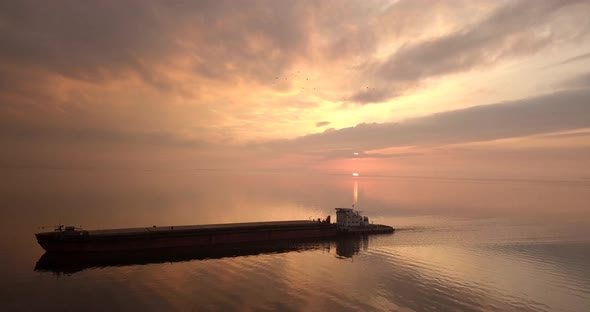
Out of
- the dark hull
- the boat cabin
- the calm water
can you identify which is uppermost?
the boat cabin

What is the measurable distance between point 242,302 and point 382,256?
3215 cm

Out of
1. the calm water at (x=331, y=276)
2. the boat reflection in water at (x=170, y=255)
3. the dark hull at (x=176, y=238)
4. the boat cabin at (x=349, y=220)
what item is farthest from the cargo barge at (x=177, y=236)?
the calm water at (x=331, y=276)

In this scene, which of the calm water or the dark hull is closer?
the calm water

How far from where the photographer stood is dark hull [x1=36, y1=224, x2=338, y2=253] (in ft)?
177

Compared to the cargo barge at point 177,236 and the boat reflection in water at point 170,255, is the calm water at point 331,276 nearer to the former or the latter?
the boat reflection in water at point 170,255

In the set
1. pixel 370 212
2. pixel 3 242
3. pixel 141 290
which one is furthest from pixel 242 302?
pixel 370 212

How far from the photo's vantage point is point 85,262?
50625 millimetres

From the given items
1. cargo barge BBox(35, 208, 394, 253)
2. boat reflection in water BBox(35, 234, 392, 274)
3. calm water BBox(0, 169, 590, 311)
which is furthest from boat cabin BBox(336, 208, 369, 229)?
boat reflection in water BBox(35, 234, 392, 274)

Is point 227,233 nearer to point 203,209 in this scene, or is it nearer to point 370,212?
point 203,209

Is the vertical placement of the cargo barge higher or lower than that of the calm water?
higher

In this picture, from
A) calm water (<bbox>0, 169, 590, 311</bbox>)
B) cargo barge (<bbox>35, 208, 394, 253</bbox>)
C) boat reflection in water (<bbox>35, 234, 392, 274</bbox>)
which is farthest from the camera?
cargo barge (<bbox>35, 208, 394, 253</bbox>)

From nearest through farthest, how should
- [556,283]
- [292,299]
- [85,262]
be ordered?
[292,299] → [556,283] → [85,262]

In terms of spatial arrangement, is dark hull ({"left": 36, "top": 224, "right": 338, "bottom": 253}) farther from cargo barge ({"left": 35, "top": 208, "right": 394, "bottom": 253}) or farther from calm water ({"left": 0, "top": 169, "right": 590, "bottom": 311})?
calm water ({"left": 0, "top": 169, "right": 590, "bottom": 311})

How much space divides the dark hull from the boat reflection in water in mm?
1282
